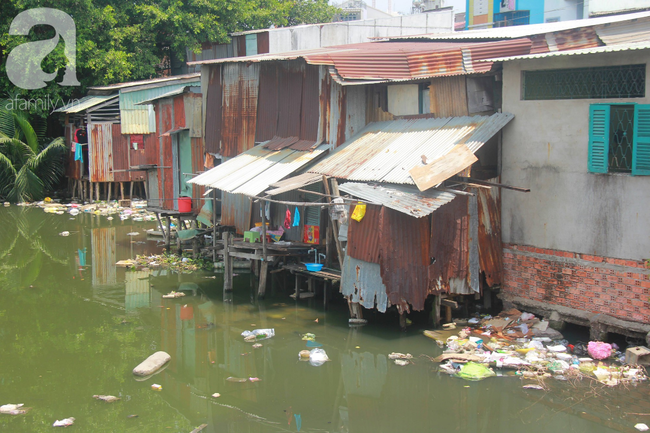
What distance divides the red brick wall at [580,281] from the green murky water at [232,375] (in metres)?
1.32

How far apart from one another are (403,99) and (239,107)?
4481 millimetres

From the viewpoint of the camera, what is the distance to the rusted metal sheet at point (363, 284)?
9.88m

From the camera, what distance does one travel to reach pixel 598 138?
29.1ft

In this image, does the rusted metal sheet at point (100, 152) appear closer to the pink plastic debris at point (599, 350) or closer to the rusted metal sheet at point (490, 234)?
the rusted metal sheet at point (490, 234)

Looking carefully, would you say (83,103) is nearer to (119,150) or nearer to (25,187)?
(119,150)

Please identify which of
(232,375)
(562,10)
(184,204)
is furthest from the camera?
(562,10)

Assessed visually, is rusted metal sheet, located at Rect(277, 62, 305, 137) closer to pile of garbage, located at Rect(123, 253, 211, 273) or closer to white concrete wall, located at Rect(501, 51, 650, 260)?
pile of garbage, located at Rect(123, 253, 211, 273)

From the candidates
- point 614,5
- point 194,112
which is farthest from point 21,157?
point 614,5

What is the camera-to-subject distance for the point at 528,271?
32.4 feet

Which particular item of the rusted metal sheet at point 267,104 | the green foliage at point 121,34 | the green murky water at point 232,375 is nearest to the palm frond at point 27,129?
the green foliage at point 121,34

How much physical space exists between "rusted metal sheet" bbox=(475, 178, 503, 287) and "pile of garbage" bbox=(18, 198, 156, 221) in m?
14.6

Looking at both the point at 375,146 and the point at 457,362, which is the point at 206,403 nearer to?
the point at 457,362

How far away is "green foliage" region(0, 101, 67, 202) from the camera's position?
24.8 metres

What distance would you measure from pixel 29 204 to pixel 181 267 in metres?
13.2
